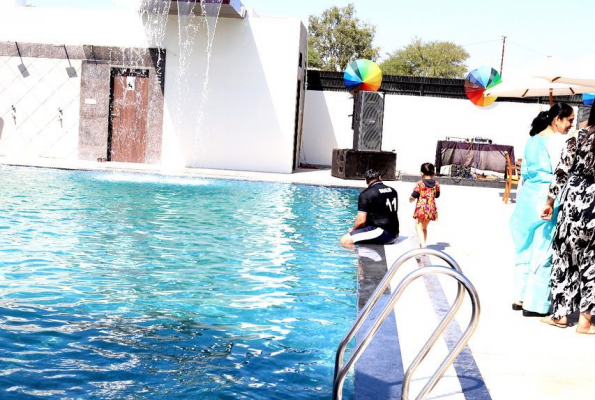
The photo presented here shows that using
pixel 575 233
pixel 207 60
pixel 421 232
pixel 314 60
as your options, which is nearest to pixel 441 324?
pixel 575 233

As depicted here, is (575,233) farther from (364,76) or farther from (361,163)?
(364,76)

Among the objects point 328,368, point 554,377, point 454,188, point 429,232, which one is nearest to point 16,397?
point 328,368

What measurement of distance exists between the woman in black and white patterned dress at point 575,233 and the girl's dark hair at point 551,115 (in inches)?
16.0

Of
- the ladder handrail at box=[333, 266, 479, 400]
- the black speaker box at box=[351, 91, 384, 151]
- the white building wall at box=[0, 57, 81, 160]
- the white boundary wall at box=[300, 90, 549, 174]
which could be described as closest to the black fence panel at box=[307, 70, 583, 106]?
the white boundary wall at box=[300, 90, 549, 174]

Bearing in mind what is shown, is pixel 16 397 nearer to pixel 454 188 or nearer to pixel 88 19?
pixel 454 188

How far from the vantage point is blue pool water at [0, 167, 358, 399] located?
4.25m

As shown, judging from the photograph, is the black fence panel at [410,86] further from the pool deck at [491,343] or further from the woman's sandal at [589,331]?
the woman's sandal at [589,331]

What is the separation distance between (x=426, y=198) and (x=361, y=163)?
10230 millimetres

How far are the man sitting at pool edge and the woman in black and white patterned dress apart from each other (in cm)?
313

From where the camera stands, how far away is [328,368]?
4.57 m

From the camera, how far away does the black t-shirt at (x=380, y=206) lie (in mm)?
8172

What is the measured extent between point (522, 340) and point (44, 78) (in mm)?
17698

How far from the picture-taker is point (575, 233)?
16.3ft

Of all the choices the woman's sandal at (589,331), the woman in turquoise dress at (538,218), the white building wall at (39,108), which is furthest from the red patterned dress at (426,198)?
the white building wall at (39,108)
